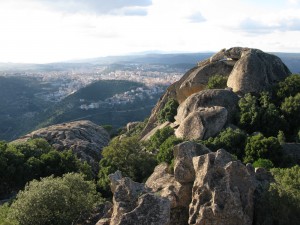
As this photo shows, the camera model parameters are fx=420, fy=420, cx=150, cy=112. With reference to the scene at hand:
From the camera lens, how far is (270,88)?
46.3 meters

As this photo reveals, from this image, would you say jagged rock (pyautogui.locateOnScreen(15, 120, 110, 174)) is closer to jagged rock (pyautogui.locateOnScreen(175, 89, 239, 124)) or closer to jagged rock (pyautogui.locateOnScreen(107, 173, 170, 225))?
jagged rock (pyautogui.locateOnScreen(175, 89, 239, 124))

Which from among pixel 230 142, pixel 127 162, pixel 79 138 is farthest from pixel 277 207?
pixel 79 138

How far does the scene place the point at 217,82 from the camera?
48.9 m

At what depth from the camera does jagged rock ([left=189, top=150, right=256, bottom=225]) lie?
685 inches

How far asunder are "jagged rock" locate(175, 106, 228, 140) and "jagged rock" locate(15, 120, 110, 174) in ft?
39.3

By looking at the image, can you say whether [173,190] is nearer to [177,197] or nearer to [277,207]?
[177,197]

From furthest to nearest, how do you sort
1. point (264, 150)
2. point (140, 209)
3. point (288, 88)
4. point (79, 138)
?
1. point (79, 138)
2. point (288, 88)
3. point (264, 150)
4. point (140, 209)

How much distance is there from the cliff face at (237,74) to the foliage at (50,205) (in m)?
21.7

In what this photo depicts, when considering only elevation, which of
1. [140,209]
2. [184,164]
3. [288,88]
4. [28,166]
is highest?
[288,88]

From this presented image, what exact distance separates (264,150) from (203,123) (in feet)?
22.8

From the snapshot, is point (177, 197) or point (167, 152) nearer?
point (177, 197)

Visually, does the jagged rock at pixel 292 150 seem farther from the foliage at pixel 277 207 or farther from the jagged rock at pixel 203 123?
the foliage at pixel 277 207

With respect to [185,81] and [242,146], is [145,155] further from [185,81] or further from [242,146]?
[185,81]

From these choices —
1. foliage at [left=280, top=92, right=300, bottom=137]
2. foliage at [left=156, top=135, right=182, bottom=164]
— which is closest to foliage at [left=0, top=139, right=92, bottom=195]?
foliage at [left=156, top=135, right=182, bottom=164]
